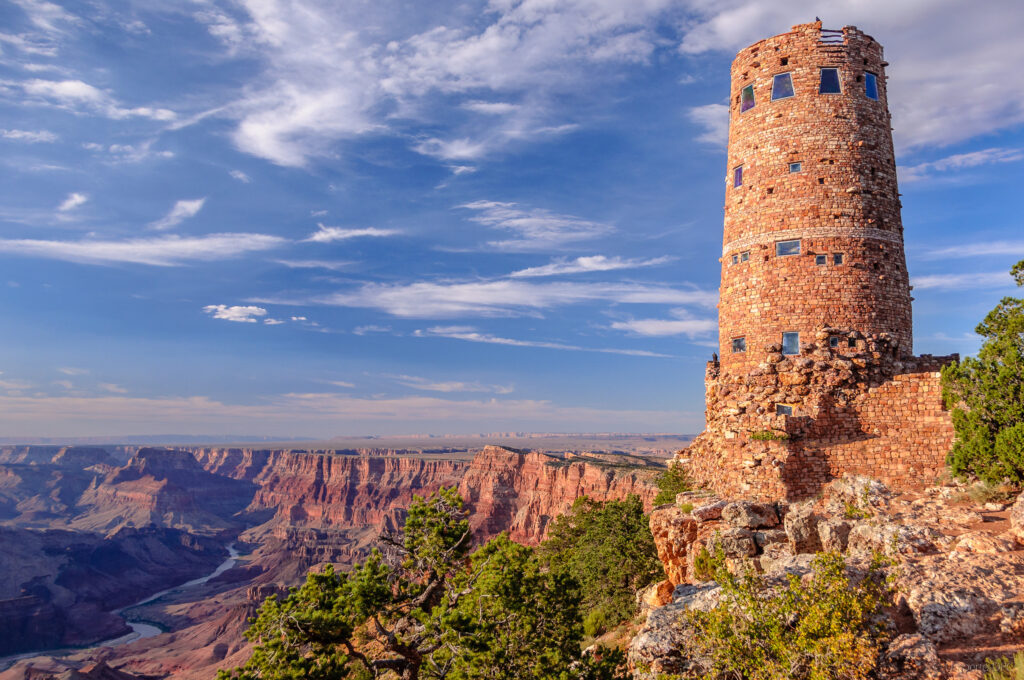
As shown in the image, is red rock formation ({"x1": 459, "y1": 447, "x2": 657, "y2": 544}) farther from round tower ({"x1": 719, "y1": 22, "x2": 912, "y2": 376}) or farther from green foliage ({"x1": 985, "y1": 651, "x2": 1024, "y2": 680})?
green foliage ({"x1": 985, "y1": 651, "x2": 1024, "y2": 680})

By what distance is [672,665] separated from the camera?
10.4m

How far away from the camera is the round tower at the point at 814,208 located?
19719mm

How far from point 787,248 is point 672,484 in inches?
370

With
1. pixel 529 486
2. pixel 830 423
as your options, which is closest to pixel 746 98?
pixel 830 423

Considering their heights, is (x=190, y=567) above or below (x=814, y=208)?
below

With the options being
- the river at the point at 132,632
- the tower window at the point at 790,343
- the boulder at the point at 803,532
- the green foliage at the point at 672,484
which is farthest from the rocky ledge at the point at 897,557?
the river at the point at 132,632

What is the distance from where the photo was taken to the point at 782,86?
68.9 feet

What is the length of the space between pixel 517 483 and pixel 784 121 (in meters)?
129

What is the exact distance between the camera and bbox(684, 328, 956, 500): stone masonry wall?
1744 centimetres

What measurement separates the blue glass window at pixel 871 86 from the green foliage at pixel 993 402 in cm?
832

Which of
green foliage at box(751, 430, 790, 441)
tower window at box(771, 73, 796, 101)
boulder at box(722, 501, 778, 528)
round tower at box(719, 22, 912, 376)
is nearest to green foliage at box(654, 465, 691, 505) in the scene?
green foliage at box(751, 430, 790, 441)

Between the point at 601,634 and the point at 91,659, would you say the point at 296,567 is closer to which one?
→ the point at 91,659

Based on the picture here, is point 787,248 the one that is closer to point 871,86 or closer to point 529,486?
point 871,86

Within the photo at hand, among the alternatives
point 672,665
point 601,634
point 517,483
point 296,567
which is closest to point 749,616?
point 672,665
